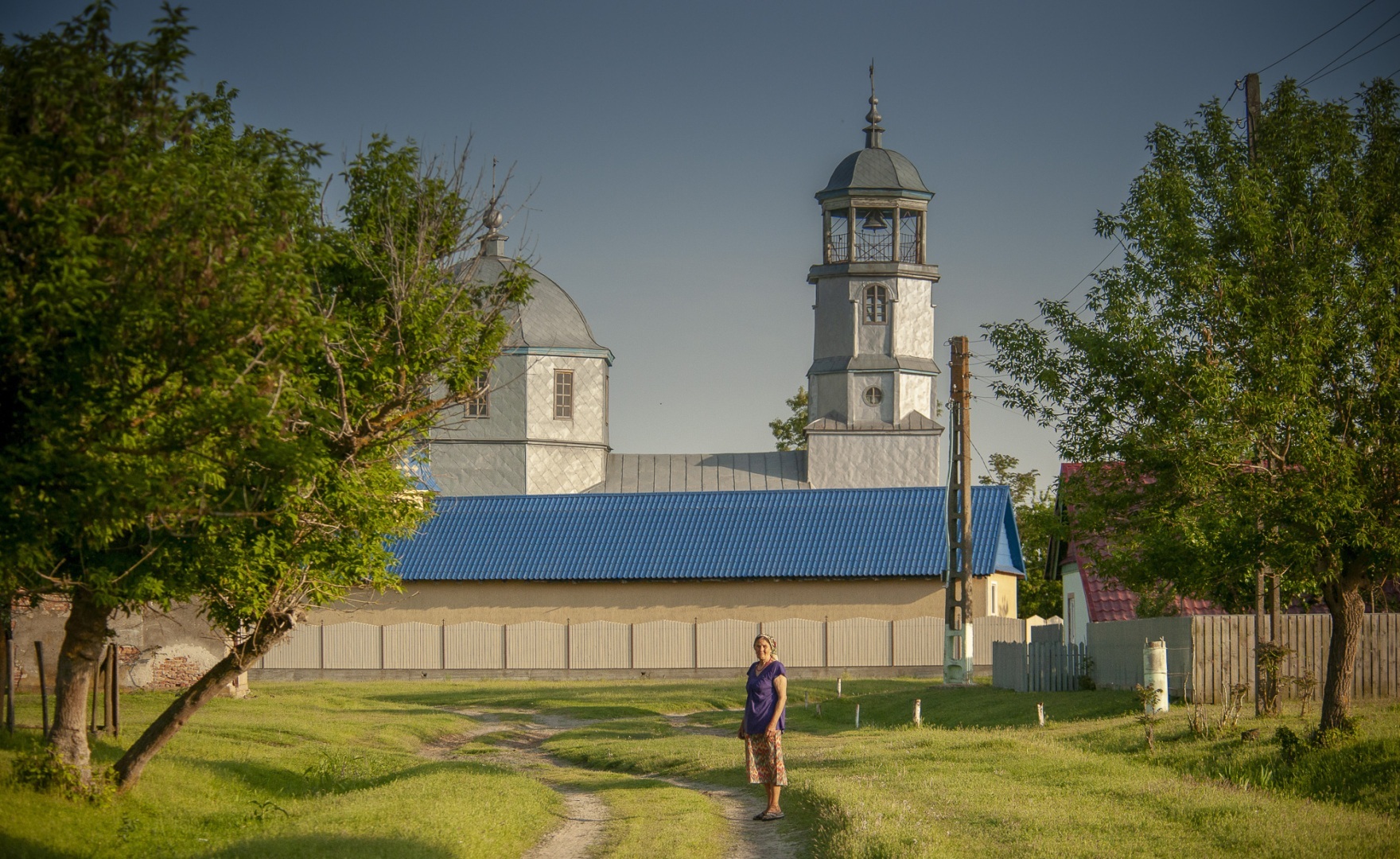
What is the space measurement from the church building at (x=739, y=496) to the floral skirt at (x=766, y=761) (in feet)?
67.1

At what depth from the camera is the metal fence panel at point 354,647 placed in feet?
135

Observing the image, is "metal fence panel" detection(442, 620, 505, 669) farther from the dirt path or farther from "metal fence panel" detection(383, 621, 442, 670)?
the dirt path

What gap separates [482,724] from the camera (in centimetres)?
2673

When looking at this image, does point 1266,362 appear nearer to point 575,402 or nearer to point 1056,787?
point 1056,787

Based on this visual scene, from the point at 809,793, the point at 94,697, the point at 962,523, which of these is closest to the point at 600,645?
the point at 962,523

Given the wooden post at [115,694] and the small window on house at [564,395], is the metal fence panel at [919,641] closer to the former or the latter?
the small window on house at [564,395]

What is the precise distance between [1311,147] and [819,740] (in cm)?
1093

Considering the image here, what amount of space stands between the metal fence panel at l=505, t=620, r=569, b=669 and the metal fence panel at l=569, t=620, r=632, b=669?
0.27 m

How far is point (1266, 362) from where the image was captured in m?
14.9

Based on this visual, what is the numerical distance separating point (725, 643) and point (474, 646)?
24.9 ft

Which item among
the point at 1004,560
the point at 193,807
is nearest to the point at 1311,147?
the point at 193,807

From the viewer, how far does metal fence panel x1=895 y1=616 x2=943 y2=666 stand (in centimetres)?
3912

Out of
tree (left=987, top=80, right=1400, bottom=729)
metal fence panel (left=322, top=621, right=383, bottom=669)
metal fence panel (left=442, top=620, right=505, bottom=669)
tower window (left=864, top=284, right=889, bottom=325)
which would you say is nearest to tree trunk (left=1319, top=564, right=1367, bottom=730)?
tree (left=987, top=80, right=1400, bottom=729)

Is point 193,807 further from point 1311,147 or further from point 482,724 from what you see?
point 1311,147
